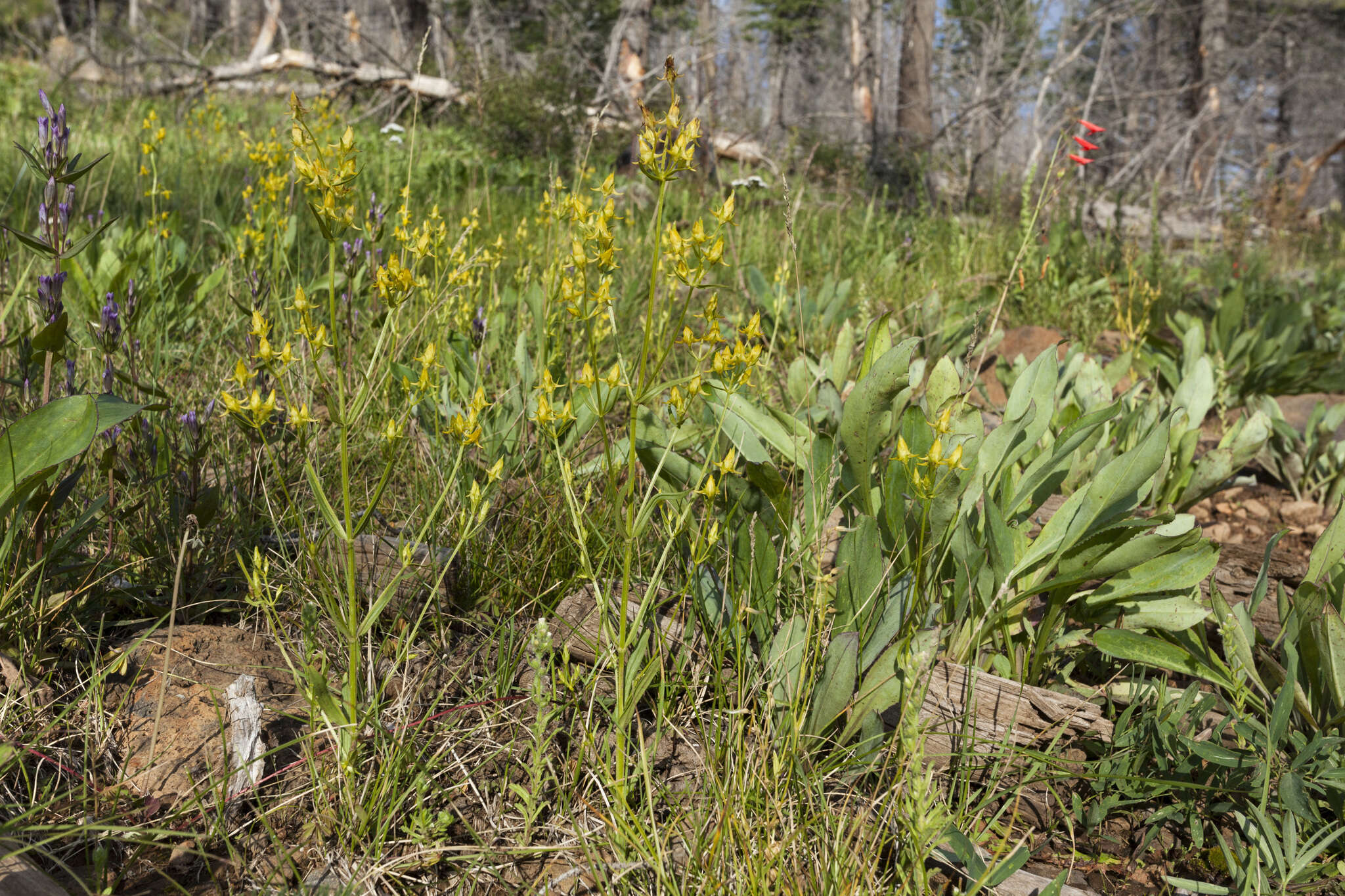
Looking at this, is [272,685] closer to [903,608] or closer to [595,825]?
[595,825]

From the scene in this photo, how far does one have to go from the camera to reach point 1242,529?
2691mm

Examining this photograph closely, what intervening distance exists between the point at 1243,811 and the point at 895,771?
0.59 m

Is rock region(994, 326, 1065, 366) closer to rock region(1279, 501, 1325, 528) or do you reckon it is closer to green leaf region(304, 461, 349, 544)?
rock region(1279, 501, 1325, 528)

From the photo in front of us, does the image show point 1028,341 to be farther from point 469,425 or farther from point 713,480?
point 469,425

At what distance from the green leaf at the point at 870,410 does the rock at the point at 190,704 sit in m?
1.11

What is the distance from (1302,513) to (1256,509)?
0.12 m

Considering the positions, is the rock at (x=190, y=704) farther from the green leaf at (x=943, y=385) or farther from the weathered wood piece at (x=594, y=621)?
the green leaf at (x=943, y=385)

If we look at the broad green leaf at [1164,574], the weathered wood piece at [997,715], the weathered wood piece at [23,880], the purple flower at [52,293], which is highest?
the purple flower at [52,293]

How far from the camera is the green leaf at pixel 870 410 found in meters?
1.59

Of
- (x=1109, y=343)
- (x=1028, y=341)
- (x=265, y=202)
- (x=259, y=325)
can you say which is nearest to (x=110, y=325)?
(x=259, y=325)

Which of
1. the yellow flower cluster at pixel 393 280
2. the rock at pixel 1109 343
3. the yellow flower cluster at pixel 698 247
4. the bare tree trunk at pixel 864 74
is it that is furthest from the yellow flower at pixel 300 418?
the bare tree trunk at pixel 864 74

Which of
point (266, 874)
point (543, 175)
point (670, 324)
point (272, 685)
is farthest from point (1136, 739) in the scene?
point (543, 175)

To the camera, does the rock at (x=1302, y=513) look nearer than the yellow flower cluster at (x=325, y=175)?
No

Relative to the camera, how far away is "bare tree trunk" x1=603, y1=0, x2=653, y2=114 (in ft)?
26.1
